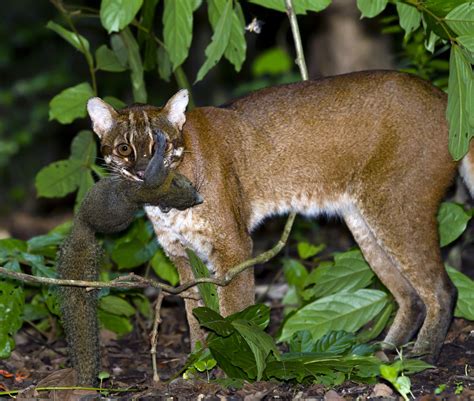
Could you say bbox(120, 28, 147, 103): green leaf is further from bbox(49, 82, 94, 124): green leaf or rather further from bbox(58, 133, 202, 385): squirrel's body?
bbox(58, 133, 202, 385): squirrel's body

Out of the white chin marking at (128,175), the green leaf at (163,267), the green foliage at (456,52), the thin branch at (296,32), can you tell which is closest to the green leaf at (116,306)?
the green leaf at (163,267)

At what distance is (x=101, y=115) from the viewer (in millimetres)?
5703

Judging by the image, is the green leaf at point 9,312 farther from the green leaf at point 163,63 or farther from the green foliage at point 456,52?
the green foliage at point 456,52

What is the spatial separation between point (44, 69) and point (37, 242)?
9.66m

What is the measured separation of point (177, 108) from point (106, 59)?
1.16 meters

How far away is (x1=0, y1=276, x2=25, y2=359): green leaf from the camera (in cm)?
579

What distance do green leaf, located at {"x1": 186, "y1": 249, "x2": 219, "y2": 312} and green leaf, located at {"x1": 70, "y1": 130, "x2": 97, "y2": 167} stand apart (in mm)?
1688

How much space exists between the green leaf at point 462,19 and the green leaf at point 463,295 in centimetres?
180

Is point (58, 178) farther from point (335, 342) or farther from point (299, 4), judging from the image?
point (335, 342)

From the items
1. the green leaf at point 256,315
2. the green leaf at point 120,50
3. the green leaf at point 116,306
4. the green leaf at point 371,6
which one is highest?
the green leaf at point 371,6

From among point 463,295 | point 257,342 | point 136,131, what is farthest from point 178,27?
point 463,295

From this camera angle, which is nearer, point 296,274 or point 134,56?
point 134,56

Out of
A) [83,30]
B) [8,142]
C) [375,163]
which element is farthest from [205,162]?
[83,30]

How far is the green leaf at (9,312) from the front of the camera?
5.79m
